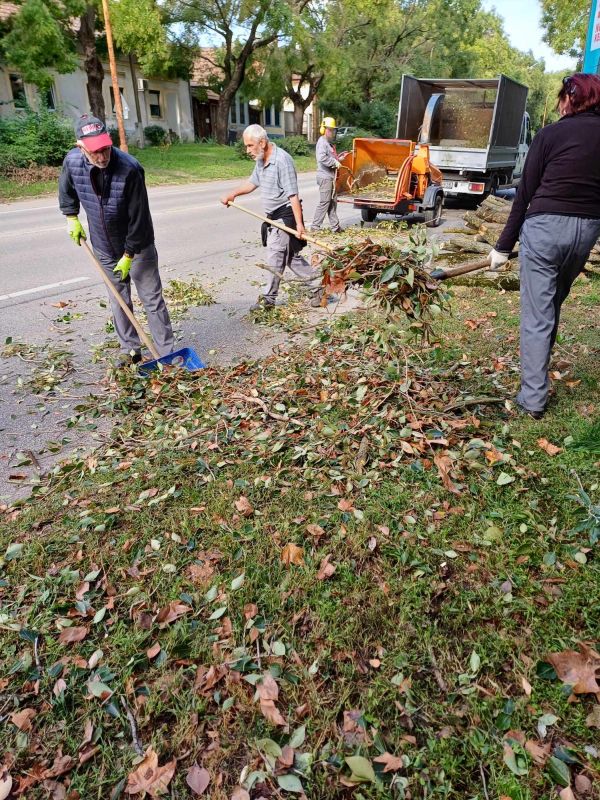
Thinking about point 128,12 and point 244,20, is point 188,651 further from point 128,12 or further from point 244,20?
point 244,20

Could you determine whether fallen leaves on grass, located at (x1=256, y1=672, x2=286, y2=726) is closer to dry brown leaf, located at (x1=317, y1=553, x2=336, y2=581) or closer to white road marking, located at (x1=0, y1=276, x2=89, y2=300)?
dry brown leaf, located at (x1=317, y1=553, x2=336, y2=581)

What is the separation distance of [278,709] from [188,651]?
46cm

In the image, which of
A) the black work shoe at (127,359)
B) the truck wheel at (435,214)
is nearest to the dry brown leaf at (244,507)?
the black work shoe at (127,359)

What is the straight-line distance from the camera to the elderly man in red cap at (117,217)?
166 inches

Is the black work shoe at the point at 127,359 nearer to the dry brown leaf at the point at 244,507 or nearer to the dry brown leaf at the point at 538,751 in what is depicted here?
the dry brown leaf at the point at 244,507

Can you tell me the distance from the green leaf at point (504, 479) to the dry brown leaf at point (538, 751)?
4.88 ft

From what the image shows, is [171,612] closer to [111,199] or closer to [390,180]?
[111,199]

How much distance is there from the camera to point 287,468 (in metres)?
3.52

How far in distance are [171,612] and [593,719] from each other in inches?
66.3

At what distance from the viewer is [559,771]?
75.3 inches

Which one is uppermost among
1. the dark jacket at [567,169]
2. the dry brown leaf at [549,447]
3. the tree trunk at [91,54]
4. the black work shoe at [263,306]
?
the tree trunk at [91,54]

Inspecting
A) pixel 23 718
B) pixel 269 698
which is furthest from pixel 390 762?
pixel 23 718

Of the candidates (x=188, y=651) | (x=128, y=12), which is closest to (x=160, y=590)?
(x=188, y=651)

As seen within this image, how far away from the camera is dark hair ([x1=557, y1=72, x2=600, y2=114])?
343cm
